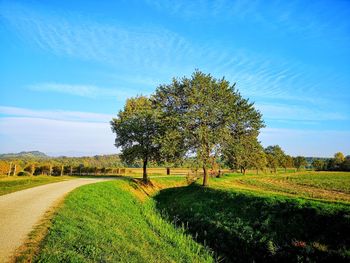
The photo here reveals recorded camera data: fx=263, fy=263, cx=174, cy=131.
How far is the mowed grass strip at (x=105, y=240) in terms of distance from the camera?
1065 cm

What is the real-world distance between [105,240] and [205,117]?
22.3m

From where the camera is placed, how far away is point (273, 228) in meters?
18.1

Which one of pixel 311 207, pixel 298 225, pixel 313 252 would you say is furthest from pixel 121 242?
pixel 311 207

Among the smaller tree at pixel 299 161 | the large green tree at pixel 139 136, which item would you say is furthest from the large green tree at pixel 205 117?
the smaller tree at pixel 299 161

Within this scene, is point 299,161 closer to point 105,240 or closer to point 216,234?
point 216,234

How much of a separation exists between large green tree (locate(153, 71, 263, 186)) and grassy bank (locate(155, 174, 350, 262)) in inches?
332

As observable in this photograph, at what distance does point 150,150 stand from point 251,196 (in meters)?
23.5

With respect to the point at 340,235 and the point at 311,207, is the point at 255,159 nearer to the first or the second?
the point at 311,207

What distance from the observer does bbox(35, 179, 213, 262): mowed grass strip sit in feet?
34.9

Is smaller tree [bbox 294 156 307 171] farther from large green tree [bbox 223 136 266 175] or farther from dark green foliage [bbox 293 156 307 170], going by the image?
large green tree [bbox 223 136 266 175]

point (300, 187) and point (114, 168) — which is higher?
point (114, 168)

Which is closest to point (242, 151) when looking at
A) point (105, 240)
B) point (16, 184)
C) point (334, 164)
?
point (105, 240)

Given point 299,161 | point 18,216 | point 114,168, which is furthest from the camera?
point 299,161

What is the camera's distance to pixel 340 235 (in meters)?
15.0
